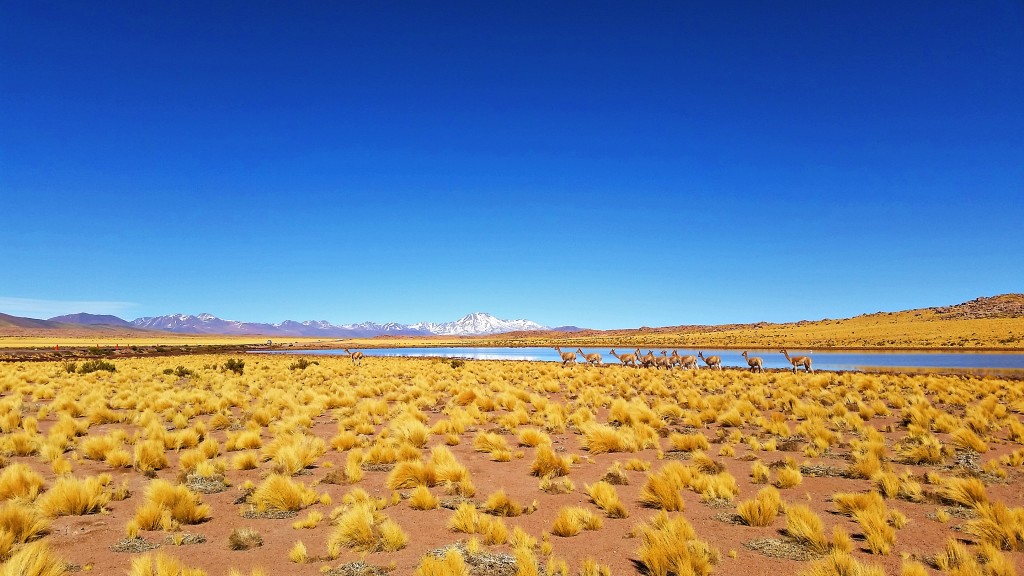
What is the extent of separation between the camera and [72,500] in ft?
23.5

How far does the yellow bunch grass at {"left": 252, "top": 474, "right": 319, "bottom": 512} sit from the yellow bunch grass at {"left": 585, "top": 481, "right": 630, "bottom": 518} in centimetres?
392

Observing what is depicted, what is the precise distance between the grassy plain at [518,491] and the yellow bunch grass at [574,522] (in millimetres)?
27

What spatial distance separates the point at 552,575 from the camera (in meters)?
5.09

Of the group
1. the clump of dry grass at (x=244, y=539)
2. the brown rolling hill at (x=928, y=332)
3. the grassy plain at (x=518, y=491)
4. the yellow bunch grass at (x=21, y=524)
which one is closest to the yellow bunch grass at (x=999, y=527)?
the grassy plain at (x=518, y=491)

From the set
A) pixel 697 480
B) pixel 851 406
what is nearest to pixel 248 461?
pixel 697 480

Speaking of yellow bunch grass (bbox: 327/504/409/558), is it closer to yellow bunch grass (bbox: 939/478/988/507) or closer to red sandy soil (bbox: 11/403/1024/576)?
red sandy soil (bbox: 11/403/1024/576)

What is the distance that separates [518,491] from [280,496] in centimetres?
334

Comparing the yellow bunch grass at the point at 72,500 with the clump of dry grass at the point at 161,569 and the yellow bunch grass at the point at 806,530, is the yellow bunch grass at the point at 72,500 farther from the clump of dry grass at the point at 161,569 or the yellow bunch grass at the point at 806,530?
the yellow bunch grass at the point at 806,530

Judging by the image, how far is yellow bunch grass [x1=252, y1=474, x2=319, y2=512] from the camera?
293 inches

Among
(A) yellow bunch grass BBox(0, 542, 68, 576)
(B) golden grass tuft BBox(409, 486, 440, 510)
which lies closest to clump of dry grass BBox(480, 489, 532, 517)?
(B) golden grass tuft BBox(409, 486, 440, 510)

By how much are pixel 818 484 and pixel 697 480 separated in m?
1.89

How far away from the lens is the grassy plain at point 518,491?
5613 millimetres

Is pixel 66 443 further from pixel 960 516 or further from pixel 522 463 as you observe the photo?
pixel 960 516

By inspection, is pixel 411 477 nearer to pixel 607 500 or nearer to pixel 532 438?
pixel 607 500
